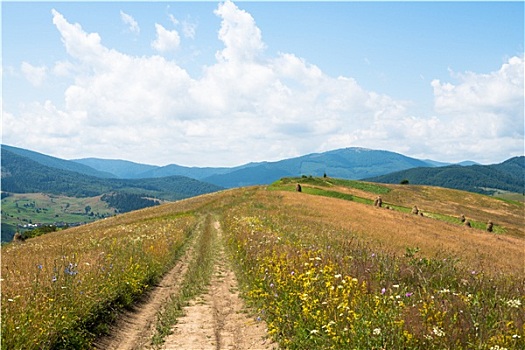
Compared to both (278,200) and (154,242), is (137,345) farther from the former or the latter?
(278,200)

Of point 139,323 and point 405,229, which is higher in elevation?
point 139,323

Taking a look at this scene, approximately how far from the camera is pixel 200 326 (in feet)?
33.9

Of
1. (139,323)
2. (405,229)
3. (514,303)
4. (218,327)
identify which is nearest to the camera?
(514,303)

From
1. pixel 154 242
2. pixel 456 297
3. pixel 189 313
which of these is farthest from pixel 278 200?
pixel 456 297

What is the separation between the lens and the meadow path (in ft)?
29.4

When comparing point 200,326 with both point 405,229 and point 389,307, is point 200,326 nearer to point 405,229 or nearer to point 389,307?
point 389,307

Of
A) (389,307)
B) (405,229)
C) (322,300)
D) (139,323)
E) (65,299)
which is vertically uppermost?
(389,307)

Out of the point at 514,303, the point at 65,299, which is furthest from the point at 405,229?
the point at 65,299

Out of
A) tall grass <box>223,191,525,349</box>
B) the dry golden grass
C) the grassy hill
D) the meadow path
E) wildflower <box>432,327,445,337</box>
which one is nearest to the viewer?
wildflower <box>432,327,445,337</box>

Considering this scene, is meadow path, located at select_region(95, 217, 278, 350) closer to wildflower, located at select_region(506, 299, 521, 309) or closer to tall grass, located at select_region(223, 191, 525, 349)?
tall grass, located at select_region(223, 191, 525, 349)

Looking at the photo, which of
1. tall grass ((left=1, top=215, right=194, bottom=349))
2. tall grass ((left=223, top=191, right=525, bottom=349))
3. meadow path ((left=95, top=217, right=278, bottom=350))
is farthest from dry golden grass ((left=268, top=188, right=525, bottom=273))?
tall grass ((left=1, top=215, right=194, bottom=349))

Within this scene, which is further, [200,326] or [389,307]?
[200,326]

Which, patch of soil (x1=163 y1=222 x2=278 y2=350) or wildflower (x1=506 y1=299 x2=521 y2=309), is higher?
wildflower (x1=506 y1=299 x2=521 y2=309)

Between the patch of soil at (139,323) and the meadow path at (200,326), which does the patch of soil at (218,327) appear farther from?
the patch of soil at (139,323)
